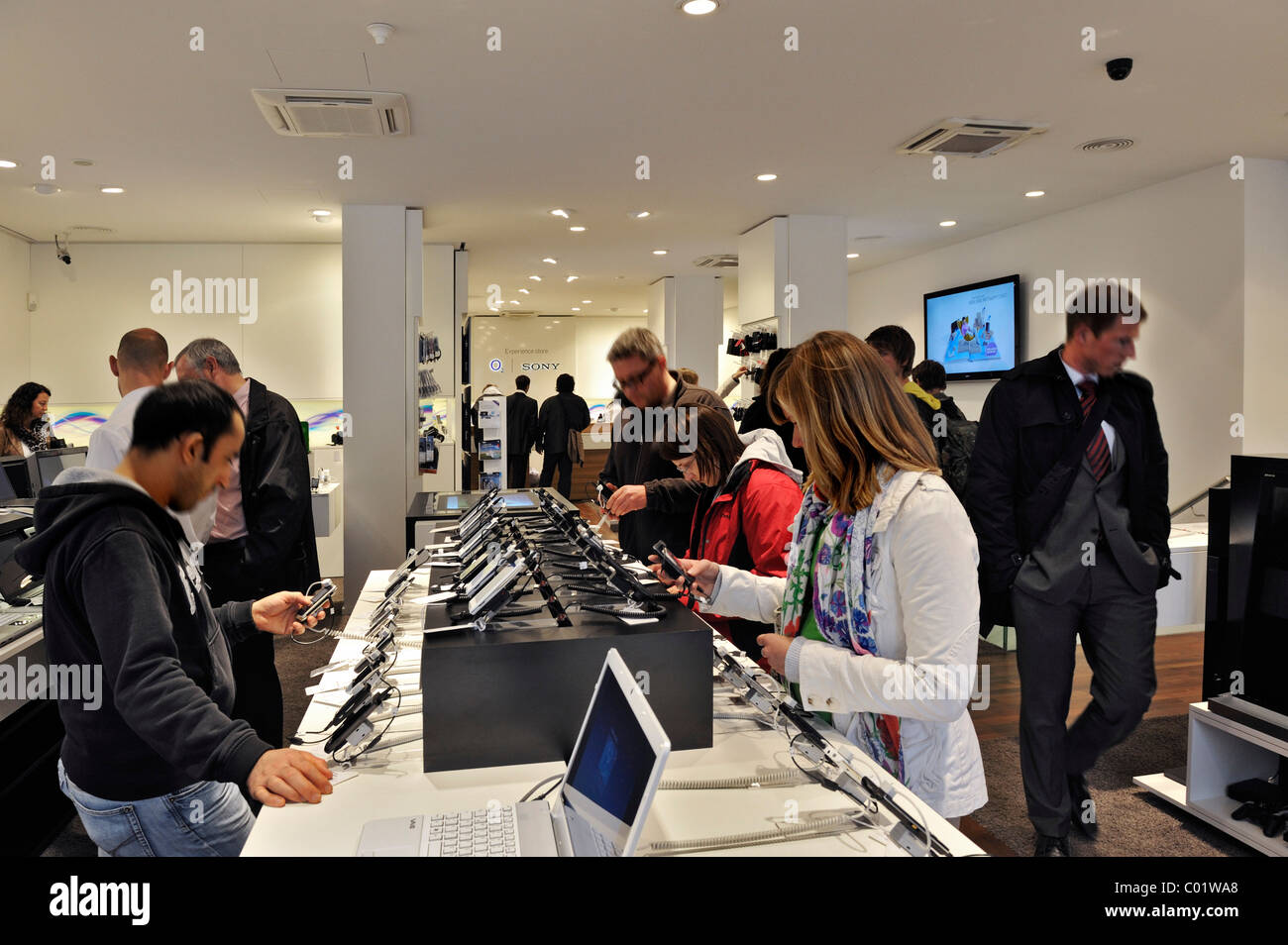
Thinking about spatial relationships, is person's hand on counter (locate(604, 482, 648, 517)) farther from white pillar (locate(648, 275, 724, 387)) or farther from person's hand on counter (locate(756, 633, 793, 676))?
white pillar (locate(648, 275, 724, 387))

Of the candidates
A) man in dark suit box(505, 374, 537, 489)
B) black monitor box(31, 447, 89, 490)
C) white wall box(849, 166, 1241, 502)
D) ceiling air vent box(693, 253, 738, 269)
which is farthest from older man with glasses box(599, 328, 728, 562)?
man in dark suit box(505, 374, 537, 489)

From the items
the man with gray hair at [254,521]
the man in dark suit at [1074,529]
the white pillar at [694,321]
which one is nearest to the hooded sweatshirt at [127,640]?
the man with gray hair at [254,521]

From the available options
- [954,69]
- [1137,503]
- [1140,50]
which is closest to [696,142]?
[954,69]

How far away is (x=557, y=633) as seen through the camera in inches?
58.9

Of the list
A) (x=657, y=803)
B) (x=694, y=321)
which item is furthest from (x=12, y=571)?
(x=694, y=321)

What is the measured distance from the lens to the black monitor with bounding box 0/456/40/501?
3312 mm

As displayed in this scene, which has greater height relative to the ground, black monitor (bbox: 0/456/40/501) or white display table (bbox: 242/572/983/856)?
black monitor (bbox: 0/456/40/501)

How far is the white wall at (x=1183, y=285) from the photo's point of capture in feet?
17.7

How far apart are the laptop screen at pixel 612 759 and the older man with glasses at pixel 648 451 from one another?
70.0 inches

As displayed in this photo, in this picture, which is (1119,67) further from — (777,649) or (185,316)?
(185,316)

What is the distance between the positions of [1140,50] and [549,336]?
506 inches

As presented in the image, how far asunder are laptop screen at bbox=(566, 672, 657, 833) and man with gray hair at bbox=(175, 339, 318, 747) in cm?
206

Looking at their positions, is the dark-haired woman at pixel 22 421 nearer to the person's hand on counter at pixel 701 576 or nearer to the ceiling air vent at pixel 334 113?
the ceiling air vent at pixel 334 113

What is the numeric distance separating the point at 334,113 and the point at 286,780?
392cm
